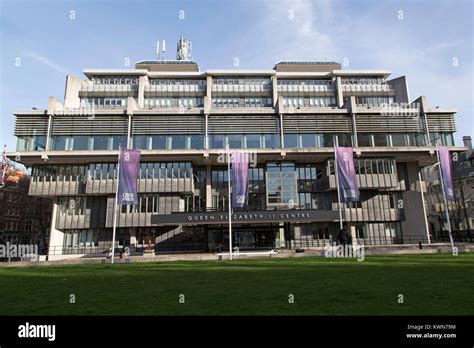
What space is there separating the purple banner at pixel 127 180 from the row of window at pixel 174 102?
21335 millimetres

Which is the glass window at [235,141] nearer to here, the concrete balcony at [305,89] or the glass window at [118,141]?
the glass window at [118,141]

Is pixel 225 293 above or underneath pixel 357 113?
underneath

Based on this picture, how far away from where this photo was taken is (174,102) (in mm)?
51781

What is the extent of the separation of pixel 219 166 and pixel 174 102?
49.0ft

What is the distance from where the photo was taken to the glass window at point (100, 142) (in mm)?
40697

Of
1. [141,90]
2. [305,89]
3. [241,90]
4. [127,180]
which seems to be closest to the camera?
[127,180]

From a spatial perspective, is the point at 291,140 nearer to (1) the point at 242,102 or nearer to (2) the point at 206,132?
(2) the point at 206,132

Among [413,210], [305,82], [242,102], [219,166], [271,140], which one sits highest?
[305,82]

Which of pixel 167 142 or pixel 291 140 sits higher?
pixel 291 140

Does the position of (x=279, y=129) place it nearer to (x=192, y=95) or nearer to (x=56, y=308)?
(x=192, y=95)

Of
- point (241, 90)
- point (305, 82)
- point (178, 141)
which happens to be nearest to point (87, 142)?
point (178, 141)
